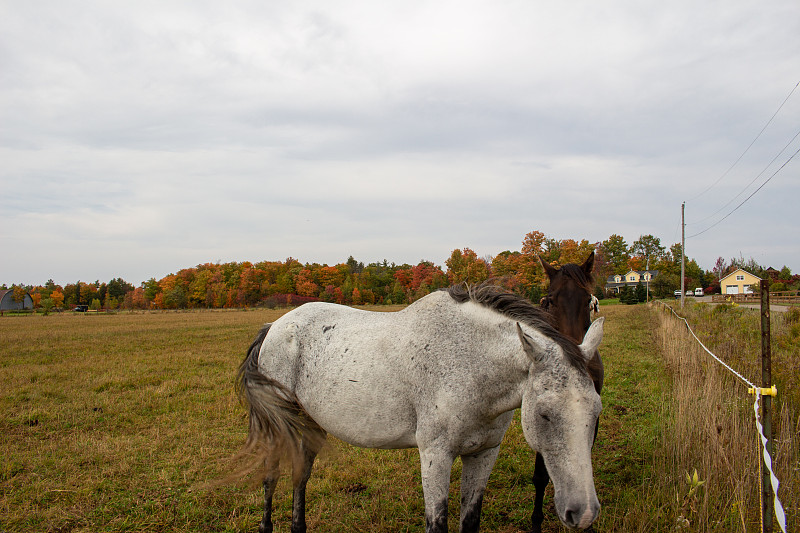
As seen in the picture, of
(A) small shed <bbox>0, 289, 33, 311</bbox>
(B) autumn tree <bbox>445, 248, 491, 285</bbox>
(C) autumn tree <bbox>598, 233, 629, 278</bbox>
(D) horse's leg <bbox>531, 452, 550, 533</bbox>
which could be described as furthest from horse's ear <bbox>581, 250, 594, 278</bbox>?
(A) small shed <bbox>0, 289, 33, 311</bbox>

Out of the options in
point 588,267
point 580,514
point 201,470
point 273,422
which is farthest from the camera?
point 201,470

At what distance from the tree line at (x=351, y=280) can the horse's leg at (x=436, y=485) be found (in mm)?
22411

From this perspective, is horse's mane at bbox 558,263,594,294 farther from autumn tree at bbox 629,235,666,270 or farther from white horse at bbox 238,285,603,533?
autumn tree at bbox 629,235,666,270

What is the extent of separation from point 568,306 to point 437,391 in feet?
7.14

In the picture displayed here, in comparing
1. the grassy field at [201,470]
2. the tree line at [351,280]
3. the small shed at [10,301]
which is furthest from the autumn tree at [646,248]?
the small shed at [10,301]

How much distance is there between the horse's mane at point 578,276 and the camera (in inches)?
179

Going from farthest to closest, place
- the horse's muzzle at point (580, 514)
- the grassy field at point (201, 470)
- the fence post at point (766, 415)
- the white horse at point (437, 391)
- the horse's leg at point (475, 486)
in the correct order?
the grassy field at point (201, 470)
the horse's leg at point (475, 486)
the fence post at point (766, 415)
the white horse at point (437, 391)
the horse's muzzle at point (580, 514)

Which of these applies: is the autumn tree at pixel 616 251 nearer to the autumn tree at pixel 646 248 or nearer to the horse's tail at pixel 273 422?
the autumn tree at pixel 646 248

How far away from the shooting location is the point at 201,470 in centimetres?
543

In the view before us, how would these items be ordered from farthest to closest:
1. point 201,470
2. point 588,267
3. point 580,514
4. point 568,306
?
1. point 201,470
2. point 588,267
3. point 568,306
4. point 580,514

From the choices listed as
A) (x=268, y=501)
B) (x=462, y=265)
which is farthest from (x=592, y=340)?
(x=462, y=265)

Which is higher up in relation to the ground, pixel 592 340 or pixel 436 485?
pixel 592 340

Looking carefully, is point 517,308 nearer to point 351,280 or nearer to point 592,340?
point 592,340

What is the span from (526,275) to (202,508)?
34.5 metres
